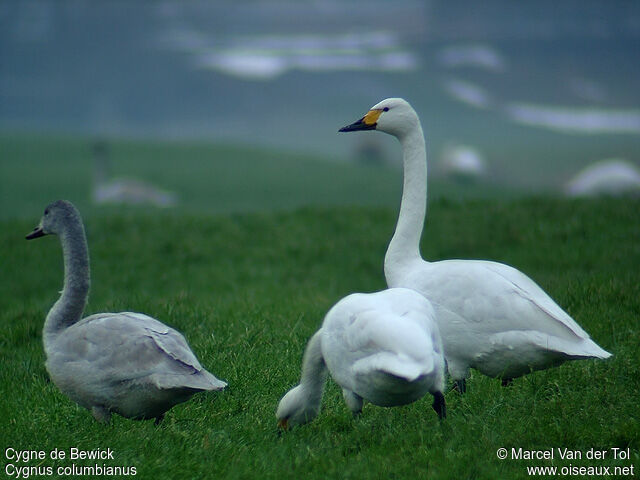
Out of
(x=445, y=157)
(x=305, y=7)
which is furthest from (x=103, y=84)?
(x=445, y=157)

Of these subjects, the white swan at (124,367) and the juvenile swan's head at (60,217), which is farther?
the juvenile swan's head at (60,217)

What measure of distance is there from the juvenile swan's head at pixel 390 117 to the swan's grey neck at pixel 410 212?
87 millimetres

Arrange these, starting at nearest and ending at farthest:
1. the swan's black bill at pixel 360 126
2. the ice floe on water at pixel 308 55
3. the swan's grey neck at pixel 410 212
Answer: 1. the swan's grey neck at pixel 410 212
2. the swan's black bill at pixel 360 126
3. the ice floe on water at pixel 308 55

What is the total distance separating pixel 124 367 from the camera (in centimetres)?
517

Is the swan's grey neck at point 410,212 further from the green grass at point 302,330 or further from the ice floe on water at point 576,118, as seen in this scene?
the ice floe on water at point 576,118

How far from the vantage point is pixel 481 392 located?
5.69 m

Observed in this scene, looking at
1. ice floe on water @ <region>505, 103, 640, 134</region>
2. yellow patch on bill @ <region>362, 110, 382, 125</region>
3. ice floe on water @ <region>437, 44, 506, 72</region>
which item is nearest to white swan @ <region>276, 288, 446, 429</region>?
yellow patch on bill @ <region>362, 110, 382, 125</region>

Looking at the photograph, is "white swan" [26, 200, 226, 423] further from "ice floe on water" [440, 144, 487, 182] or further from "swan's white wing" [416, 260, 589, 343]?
"ice floe on water" [440, 144, 487, 182]

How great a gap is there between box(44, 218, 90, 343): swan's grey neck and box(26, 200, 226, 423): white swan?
0.11m
